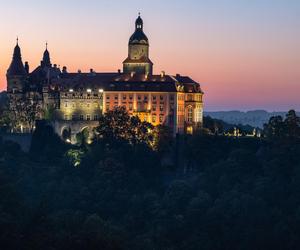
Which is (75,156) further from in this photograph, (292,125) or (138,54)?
(292,125)

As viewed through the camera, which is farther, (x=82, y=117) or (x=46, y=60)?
(x=46, y=60)

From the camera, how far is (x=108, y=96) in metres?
137

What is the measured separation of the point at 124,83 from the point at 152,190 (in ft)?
69.8

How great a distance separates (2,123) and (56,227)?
181ft

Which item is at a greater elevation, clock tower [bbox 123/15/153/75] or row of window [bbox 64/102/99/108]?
clock tower [bbox 123/15/153/75]

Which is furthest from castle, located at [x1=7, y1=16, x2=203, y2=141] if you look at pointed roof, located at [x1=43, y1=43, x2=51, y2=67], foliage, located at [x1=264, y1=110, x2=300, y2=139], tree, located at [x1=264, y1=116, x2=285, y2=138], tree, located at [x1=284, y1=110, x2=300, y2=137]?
tree, located at [x1=284, y1=110, x2=300, y2=137]

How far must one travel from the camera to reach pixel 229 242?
100 m

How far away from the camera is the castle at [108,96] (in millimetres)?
133375

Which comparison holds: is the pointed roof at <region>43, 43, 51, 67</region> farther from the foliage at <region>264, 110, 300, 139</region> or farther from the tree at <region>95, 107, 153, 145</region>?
the foliage at <region>264, 110, 300, 139</region>

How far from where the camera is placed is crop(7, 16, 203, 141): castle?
133 meters

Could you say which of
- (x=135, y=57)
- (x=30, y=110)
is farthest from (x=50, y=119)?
(x=135, y=57)

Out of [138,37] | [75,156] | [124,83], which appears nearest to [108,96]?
[124,83]

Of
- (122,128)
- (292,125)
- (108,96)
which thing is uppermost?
(108,96)

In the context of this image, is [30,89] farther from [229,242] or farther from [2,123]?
[229,242]
